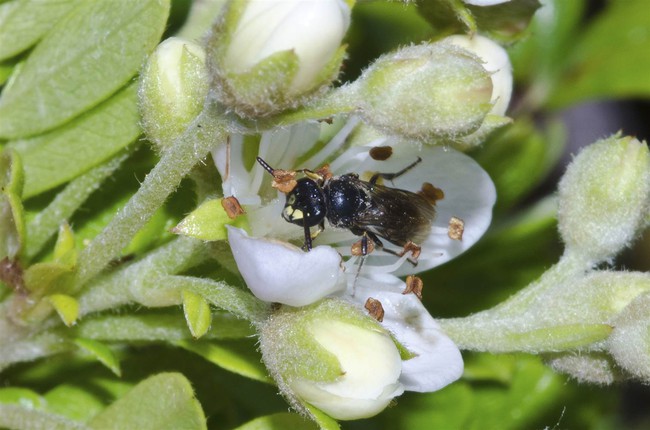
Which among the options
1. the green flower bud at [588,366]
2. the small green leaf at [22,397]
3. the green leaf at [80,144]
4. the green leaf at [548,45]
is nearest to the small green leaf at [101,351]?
the small green leaf at [22,397]

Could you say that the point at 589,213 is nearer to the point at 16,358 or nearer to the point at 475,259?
the point at 475,259

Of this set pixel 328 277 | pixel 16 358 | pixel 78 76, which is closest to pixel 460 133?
pixel 328 277

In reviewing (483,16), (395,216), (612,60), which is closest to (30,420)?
(395,216)

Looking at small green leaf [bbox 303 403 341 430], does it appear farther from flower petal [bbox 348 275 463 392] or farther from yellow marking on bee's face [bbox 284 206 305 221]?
yellow marking on bee's face [bbox 284 206 305 221]

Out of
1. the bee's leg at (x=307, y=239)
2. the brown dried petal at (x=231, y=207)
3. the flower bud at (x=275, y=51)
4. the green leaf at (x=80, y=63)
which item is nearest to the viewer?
the flower bud at (x=275, y=51)

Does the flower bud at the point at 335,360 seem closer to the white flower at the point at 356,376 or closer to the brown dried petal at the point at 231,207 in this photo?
the white flower at the point at 356,376
